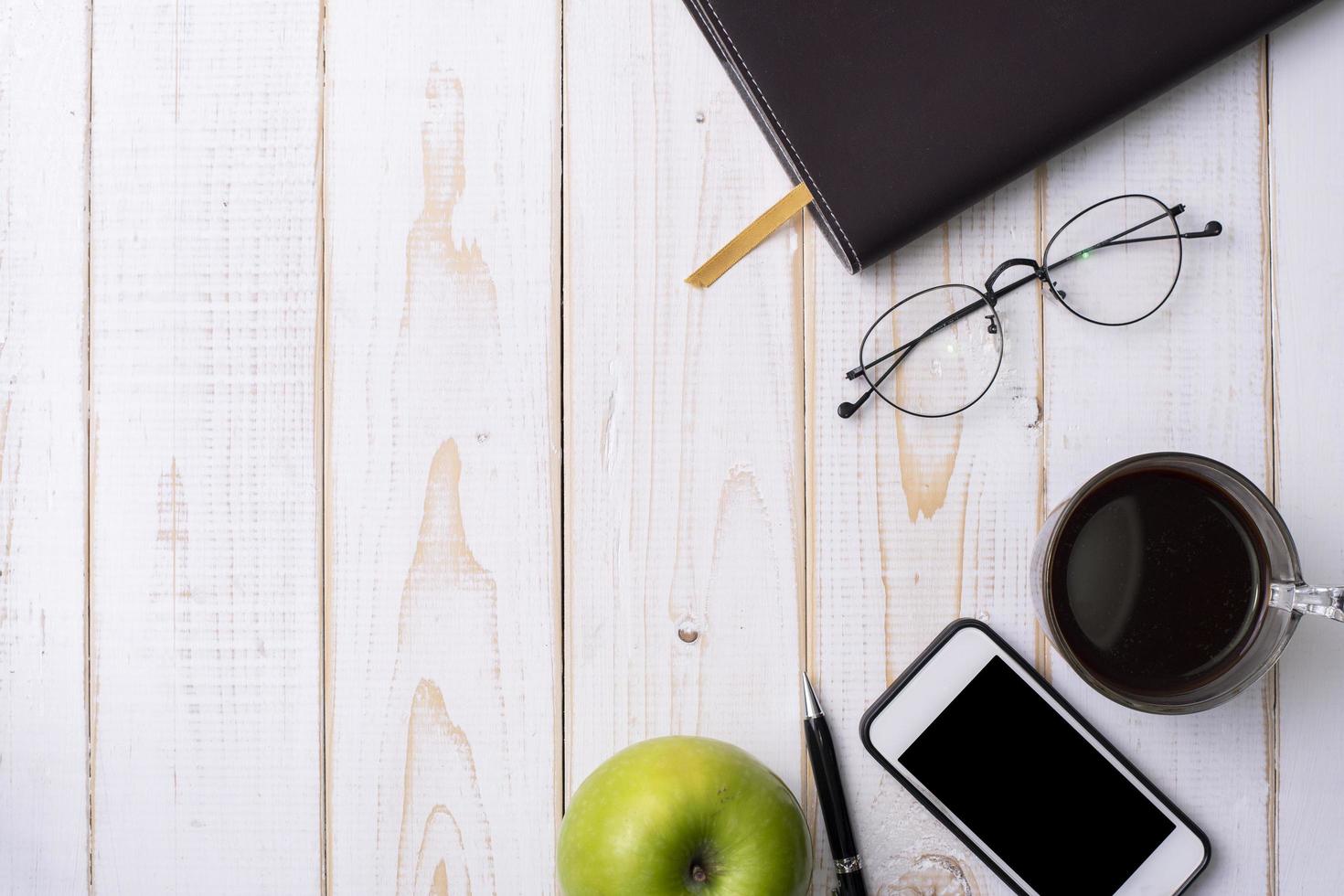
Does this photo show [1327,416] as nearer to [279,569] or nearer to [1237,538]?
[1237,538]

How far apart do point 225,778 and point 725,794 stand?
0.36 metres

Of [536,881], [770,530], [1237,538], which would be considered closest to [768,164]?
[770,530]

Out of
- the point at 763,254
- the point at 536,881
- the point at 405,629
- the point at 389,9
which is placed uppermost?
the point at 389,9

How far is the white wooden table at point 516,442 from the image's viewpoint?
0.64m

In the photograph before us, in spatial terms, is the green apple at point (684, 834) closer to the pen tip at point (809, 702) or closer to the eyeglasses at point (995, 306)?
the pen tip at point (809, 702)

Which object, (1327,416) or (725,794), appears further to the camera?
(1327,416)

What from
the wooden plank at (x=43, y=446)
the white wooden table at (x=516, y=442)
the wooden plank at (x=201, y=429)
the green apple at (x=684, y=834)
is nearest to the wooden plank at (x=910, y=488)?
the white wooden table at (x=516, y=442)

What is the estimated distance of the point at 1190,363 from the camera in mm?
648

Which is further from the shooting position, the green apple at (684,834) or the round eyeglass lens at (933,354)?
the round eyeglass lens at (933,354)

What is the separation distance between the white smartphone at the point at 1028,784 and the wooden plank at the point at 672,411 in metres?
0.08

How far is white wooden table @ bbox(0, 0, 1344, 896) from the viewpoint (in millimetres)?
641

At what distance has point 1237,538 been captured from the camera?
0.57m

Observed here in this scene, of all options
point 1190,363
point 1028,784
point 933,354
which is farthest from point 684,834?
point 1190,363

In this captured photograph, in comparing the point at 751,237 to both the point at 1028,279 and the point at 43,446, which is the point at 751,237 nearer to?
the point at 1028,279
